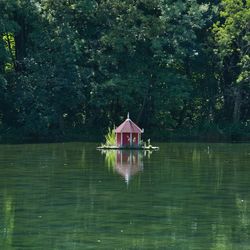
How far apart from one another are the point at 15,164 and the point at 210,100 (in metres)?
35.7

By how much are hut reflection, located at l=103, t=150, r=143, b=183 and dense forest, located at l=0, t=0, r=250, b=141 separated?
14.2m

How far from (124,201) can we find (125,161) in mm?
19068

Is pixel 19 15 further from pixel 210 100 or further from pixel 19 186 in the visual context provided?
pixel 19 186

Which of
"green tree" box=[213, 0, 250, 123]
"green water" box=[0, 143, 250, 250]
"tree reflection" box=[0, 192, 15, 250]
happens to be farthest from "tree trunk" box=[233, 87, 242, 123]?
"tree reflection" box=[0, 192, 15, 250]

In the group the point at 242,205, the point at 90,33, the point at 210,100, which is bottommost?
the point at 242,205

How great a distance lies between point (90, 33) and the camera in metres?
74.1

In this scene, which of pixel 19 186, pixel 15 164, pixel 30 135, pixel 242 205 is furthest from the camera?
pixel 30 135

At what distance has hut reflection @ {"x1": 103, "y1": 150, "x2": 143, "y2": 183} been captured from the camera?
4034 centimetres

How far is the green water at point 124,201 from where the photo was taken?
68.9ft

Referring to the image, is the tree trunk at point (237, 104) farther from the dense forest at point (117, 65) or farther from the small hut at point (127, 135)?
the small hut at point (127, 135)

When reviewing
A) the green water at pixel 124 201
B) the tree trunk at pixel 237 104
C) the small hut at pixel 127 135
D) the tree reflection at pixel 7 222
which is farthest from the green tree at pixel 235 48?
the tree reflection at pixel 7 222

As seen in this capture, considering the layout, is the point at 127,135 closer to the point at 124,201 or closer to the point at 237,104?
the point at 237,104

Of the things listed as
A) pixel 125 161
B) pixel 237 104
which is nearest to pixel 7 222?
pixel 125 161

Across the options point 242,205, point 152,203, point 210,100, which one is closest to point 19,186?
point 152,203
